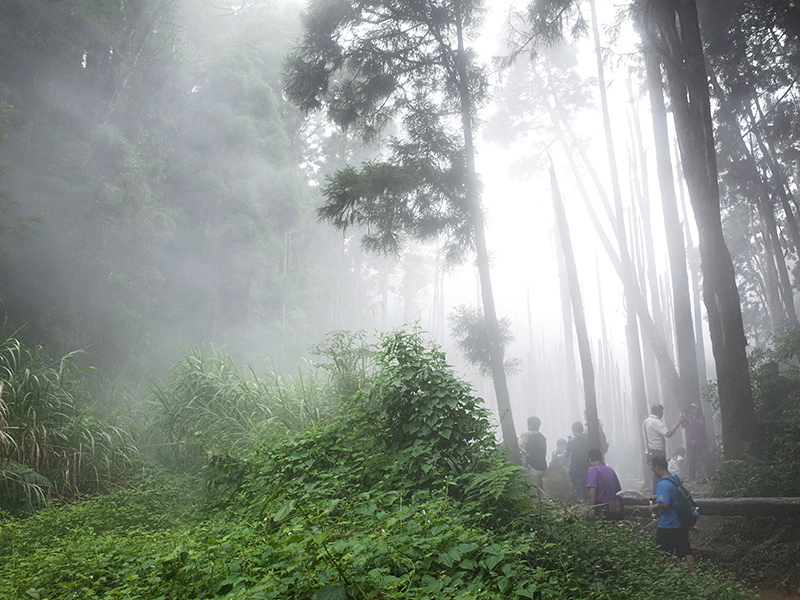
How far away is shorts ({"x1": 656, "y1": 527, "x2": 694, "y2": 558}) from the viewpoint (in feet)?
16.3

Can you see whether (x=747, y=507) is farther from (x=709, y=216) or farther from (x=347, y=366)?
(x=347, y=366)

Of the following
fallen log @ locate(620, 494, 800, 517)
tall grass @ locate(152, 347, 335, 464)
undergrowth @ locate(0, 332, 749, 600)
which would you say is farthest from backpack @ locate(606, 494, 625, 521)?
tall grass @ locate(152, 347, 335, 464)

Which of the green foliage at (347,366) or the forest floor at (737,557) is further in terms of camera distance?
the green foliage at (347,366)

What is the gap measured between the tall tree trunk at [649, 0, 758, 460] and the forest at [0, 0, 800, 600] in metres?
0.04

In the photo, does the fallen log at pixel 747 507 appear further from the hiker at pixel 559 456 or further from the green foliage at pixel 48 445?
the green foliage at pixel 48 445

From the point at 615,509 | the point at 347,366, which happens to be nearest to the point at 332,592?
the point at 615,509

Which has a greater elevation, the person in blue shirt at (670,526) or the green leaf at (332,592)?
the green leaf at (332,592)

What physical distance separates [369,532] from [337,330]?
9.45 meters

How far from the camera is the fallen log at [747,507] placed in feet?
18.3

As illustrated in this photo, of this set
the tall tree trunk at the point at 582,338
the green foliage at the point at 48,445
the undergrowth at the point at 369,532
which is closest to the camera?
the undergrowth at the point at 369,532

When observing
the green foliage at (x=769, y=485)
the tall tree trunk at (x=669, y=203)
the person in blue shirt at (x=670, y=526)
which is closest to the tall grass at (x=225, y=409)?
the person in blue shirt at (x=670, y=526)

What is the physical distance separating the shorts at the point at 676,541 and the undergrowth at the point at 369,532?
56 cm

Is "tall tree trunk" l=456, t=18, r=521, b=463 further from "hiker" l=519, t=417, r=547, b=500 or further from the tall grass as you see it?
the tall grass

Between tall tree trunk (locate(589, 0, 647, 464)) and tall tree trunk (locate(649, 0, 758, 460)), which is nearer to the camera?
tall tree trunk (locate(649, 0, 758, 460))
